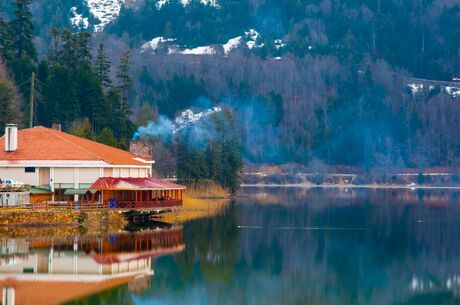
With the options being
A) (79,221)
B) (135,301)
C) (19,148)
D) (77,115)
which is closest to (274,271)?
(135,301)

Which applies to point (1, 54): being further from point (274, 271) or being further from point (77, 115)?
point (274, 271)

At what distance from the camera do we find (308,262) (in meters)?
54.2

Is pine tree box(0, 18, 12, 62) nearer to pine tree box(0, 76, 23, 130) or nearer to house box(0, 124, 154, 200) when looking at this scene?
pine tree box(0, 76, 23, 130)

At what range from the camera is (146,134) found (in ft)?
331

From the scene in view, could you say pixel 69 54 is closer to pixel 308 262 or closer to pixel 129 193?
pixel 129 193

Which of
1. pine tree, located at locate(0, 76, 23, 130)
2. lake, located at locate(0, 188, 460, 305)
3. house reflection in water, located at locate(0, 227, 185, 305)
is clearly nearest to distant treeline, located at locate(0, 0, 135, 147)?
pine tree, located at locate(0, 76, 23, 130)

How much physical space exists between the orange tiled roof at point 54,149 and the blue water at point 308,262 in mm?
6740

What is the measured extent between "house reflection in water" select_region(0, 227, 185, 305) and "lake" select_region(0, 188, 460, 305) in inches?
2.0

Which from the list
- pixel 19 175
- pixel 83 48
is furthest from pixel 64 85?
pixel 19 175

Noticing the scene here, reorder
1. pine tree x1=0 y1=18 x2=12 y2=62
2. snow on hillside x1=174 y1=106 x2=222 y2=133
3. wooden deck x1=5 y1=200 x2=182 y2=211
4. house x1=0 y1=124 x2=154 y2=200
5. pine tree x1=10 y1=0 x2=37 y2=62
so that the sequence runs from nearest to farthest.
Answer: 1. wooden deck x1=5 y1=200 x2=182 y2=211
2. house x1=0 y1=124 x2=154 y2=200
3. pine tree x1=0 y1=18 x2=12 y2=62
4. pine tree x1=10 y1=0 x2=37 y2=62
5. snow on hillside x1=174 y1=106 x2=222 y2=133

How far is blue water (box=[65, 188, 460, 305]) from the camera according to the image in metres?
43.6

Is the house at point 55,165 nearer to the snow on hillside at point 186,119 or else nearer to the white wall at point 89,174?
the white wall at point 89,174

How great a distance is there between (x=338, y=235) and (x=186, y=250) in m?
14.7

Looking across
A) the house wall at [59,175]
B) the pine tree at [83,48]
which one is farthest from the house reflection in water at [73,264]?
the pine tree at [83,48]
